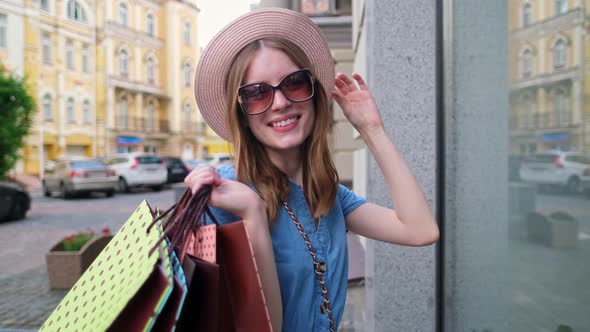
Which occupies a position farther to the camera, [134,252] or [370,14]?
[370,14]

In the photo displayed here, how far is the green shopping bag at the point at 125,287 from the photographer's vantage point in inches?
29.4

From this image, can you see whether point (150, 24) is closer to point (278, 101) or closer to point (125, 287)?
point (278, 101)

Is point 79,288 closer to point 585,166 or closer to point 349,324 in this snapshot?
point 585,166

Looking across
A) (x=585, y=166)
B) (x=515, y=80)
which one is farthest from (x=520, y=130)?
(x=585, y=166)

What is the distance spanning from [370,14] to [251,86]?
1860 millimetres

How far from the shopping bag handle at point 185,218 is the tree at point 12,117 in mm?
14953

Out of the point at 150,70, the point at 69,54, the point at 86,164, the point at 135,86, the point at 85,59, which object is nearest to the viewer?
the point at 86,164

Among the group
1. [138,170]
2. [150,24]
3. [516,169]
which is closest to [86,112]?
[150,24]

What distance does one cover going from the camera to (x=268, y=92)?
123 centimetres

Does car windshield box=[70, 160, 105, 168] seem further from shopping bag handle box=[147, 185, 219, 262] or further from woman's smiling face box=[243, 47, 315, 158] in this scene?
shopping bag handle box=[147, 185, 219, 262]

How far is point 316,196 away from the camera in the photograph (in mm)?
1339

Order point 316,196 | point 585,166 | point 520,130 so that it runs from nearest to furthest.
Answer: point 316,196 < point 585,166 < point 520,130

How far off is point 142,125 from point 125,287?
1536 inches

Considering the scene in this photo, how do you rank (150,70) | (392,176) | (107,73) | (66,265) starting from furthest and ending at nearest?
(150,70) → (107,73) → (66,265) → (392,176)
